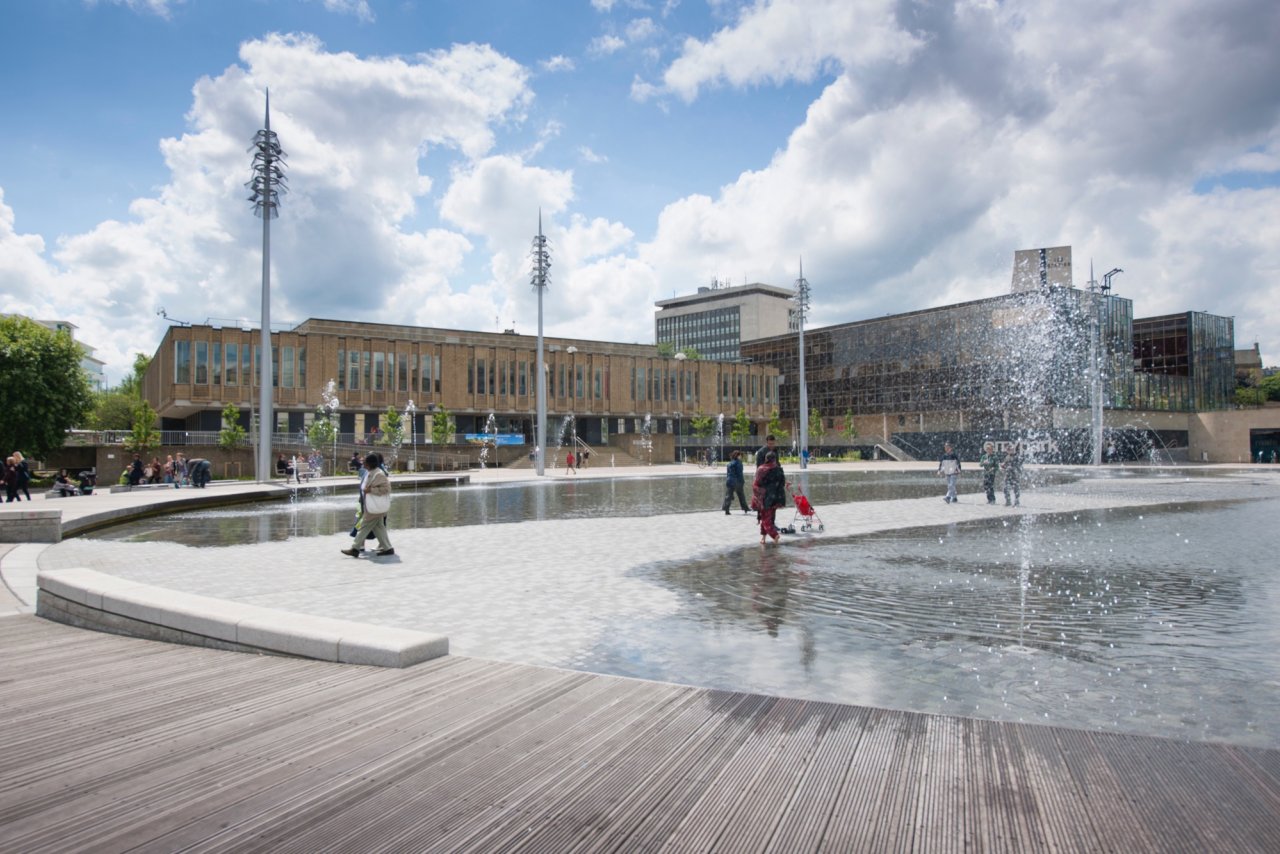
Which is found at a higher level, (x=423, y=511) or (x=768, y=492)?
(x=768, y=492)

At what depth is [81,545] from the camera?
14.0 metres

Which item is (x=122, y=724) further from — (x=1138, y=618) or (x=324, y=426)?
(x=324, y=426)

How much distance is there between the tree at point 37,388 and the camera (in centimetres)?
4706

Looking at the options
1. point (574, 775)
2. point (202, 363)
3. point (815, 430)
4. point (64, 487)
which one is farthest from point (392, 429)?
point (574, 775)

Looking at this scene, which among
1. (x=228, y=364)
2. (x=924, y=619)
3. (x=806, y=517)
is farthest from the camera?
(x=228, y=364)

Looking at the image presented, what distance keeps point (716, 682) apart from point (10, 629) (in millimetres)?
6499

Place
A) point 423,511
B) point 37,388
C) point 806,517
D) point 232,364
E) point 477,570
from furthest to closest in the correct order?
point 232,364, point 37,388, point 423,511, point 806,517, point 477,570

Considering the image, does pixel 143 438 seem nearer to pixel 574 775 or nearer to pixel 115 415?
pixel 115 415

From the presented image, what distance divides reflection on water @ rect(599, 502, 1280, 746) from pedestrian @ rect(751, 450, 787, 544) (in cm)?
59

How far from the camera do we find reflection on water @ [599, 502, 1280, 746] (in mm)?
5102

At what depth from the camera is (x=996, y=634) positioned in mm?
6988

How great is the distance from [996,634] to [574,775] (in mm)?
4806

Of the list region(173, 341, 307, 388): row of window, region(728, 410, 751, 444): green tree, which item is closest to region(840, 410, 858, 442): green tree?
region(728, 410, 751, 444): green tree

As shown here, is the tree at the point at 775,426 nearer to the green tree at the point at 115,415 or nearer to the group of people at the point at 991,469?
the group of people at the point at 991,469
